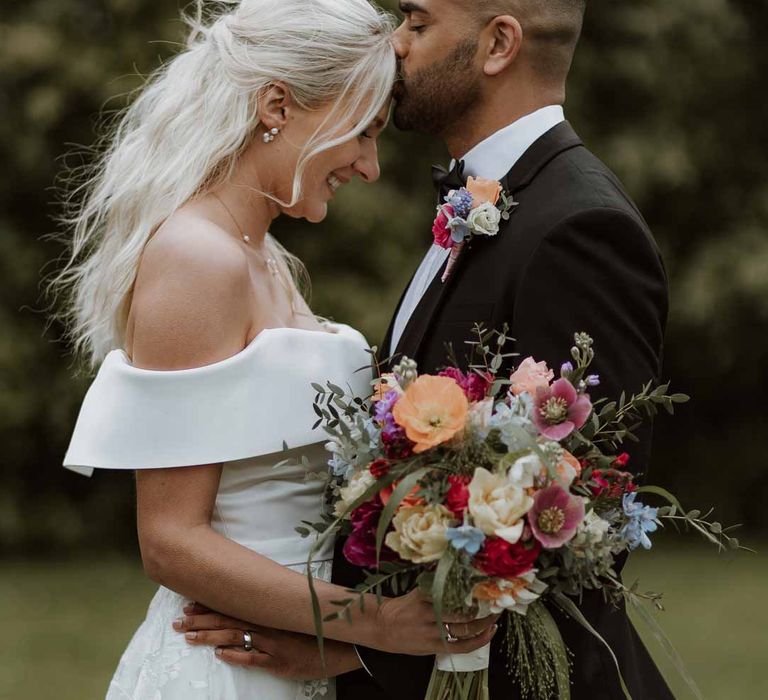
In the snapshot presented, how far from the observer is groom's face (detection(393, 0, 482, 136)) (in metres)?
3.72

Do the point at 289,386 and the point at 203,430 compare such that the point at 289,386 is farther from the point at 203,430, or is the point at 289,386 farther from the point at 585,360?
the point at 585,360

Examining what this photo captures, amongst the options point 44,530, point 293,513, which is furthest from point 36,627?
point 293,513

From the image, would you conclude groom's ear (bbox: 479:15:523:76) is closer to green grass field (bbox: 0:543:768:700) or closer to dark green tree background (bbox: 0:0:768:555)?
green grass field (bbox: 0:543:768:700)

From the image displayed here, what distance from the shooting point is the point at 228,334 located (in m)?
3.34

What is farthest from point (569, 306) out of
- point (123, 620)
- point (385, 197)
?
point (385, 197)

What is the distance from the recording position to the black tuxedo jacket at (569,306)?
3182 millimetres

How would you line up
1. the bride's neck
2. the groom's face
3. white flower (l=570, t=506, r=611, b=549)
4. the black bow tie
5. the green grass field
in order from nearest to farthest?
white flower (l=570, t=506, r=611, b=549), the bride's neck, the groom's face, the black bow tie, the green grass field

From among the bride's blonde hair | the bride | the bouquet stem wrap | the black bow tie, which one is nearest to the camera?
the bouquet stem wrap

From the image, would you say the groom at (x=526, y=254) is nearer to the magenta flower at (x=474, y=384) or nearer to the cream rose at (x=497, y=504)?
the magenta flower at (x=474, y=384)

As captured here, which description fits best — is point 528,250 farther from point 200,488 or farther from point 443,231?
point 200,488

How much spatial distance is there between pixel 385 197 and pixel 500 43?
7510mm

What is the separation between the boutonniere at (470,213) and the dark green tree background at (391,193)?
7.00 m

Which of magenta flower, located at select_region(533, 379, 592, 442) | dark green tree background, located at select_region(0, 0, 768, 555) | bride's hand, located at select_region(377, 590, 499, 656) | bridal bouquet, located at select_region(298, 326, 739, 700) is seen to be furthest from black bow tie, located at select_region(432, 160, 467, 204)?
dark green tree background, located at select_region(0, 0, 768, 555)

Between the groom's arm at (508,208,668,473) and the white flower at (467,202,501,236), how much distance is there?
0.64 ft
